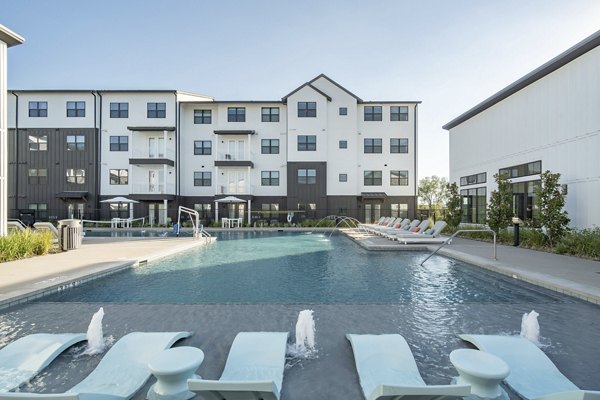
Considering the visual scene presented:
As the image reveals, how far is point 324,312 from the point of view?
18.9 feet

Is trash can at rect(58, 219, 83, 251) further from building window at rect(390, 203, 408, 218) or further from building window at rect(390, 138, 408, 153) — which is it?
building window at rect(390, 138, 408, 153)

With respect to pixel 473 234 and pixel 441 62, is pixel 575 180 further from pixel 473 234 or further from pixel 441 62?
pixel 441 62

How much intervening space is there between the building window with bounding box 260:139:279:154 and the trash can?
732 inches

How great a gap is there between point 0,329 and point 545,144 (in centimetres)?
2006

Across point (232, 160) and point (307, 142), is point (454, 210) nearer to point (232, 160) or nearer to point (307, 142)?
point (307, 142)

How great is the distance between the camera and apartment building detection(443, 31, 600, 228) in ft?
43.1

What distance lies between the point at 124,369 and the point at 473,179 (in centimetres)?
2418

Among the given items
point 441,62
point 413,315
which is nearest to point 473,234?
point 441,62

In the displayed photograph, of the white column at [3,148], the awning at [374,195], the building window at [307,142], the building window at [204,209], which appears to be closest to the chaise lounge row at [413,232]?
the awning at [374,195]

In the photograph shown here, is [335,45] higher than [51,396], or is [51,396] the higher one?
[335,45]

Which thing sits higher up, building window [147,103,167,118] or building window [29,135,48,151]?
building window [147,103,167,118]

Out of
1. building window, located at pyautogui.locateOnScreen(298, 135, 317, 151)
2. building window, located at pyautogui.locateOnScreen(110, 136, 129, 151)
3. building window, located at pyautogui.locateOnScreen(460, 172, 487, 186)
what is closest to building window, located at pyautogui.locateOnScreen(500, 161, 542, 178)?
building window, located at pyautogui.locateOnScreen(460, 172, 487, 186)

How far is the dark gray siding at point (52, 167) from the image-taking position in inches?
1169

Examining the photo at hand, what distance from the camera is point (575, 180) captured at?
1380 cm
